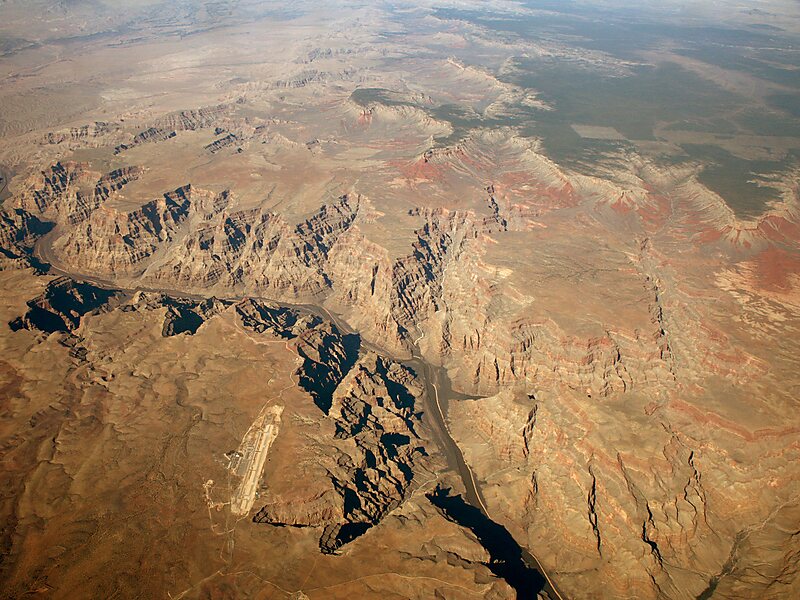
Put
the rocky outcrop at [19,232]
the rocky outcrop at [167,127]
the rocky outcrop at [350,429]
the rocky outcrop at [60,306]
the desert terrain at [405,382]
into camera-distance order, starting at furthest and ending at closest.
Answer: the rocky outcrop at [167,127] → the rocky outcrop at [19,232] → the rocky outcrop at [60,306] → the rocky outcrop at [350,429] → the desert terrain at [405,382]

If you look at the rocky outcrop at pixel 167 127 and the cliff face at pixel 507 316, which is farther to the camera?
the rocky outcrop at pixel 167 127

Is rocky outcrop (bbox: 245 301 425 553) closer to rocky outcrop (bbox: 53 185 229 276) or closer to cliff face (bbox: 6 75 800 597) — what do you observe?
cliff face (bbox: 6 75 800 597)

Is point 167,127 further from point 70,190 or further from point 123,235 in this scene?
point 123,235

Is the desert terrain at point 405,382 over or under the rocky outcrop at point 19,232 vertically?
over

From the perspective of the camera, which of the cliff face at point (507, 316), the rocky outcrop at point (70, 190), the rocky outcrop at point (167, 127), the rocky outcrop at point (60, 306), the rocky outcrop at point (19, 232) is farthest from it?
the rocky outcrop at point (167, 127)

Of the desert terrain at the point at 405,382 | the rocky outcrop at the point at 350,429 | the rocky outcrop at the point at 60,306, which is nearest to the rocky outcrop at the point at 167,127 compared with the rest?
the desert terrain at the point at 405,382

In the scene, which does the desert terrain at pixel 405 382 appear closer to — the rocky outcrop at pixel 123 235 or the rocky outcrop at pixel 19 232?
the rocky outcrop at pixel 123 235

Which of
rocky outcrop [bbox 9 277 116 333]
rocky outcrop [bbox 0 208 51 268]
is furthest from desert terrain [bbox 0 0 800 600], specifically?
rocky outcrop [bbox 0 208 51 268]

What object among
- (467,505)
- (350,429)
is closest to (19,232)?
(350,429)

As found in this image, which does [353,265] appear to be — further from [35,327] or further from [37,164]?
[37,164]

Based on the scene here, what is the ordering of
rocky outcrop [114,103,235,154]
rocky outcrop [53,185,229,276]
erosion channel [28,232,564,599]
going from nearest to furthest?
erosion channel [28,232,564,599] → rocky outcrop [53,185,229,276] → rocky outcrop [114,103,235,154]
